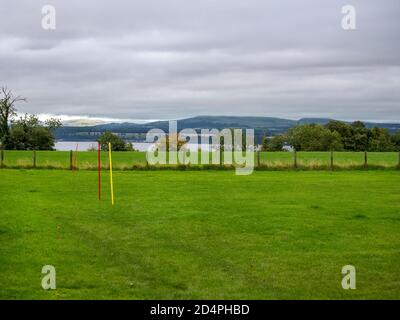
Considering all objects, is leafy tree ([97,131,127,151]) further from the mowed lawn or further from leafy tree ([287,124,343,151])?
the mowed lawn

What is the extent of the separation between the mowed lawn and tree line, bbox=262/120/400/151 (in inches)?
3093

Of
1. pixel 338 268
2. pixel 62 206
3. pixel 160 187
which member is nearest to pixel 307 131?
pixel 160 187

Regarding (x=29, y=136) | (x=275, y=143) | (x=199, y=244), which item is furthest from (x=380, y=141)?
(x=199, y=244)

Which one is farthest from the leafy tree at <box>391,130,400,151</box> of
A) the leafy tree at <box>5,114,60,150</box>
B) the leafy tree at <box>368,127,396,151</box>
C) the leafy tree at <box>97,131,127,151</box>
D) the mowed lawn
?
the mowed lawn

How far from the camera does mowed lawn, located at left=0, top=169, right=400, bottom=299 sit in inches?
375

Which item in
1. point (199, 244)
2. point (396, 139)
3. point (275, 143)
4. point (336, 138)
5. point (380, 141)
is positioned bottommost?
point (199, 244)

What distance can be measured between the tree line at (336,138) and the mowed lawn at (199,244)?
78560mm

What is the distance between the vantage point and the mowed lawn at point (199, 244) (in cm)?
953

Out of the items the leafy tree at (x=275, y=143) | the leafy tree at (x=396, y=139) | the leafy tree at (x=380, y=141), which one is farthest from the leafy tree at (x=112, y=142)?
the leafy tree at (x=396, y=139)

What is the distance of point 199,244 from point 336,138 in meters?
93.5

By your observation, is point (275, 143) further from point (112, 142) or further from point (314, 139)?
point (112, 142)

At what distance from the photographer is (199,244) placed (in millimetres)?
13016

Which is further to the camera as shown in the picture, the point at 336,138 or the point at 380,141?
the point at 380,141
